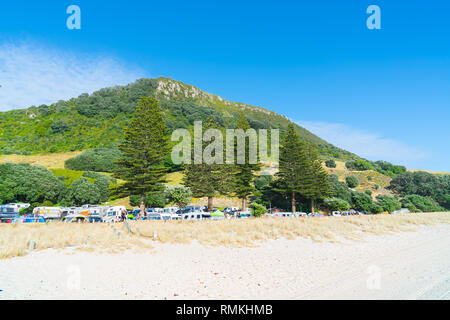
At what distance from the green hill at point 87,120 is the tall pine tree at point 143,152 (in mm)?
49915

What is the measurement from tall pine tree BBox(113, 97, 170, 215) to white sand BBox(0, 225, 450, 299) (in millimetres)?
18343

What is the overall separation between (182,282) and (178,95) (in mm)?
138401

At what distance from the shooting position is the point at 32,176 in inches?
1596

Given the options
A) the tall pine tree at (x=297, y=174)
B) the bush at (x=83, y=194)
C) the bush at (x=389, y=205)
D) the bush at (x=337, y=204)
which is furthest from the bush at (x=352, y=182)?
the bush at (x=83, y=194)

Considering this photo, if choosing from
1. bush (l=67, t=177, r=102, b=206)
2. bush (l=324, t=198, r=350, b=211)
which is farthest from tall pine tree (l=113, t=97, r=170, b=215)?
bush (l=324, t=198, r=350, b=211)

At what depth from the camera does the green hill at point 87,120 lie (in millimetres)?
79688

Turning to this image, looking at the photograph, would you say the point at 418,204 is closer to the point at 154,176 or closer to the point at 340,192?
the point at 340,192

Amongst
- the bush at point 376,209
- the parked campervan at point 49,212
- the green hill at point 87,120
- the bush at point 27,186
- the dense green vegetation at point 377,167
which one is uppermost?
the green hill at point 87,120

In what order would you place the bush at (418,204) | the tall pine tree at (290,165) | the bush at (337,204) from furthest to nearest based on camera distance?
the bush at (418,204)
the bush at (337,204)
the tall pine tree at (290,165)

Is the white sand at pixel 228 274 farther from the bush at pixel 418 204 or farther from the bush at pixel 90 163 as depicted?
→ the bush at pixel 90 163

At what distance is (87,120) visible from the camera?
96062mm

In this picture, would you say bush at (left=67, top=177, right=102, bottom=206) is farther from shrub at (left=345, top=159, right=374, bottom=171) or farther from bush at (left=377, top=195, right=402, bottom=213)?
shrub at (left=345, top=159, right=374, bottom=171)

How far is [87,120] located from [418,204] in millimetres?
105508
